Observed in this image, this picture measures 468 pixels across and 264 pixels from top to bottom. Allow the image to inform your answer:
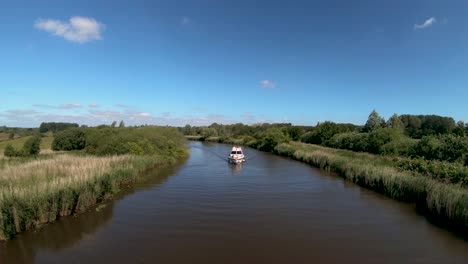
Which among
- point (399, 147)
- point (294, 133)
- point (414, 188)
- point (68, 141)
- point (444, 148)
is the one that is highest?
point (294, 133)

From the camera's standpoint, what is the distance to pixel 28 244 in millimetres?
10773

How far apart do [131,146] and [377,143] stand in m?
28.8

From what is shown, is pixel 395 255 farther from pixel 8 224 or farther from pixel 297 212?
pixel 8 224

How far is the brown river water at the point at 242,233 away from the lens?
1011 cm

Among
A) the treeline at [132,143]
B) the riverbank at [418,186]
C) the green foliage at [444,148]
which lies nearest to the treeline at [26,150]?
the treeline at [132,143]

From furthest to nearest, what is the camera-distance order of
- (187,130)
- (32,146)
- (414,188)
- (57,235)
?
1. (187,130)
2. (32,146)
3. (414,188)
4. (57,235)

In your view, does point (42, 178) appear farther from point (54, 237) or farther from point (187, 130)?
point (187, 130)

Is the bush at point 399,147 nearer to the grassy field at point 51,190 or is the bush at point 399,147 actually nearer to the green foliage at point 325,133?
the green foliage at point 325,133

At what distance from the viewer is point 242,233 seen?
12328mm

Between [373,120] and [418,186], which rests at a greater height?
[373,120]

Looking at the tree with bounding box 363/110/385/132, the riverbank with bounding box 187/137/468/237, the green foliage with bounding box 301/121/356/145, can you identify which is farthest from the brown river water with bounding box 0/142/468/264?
the tree with bounding box 363/110/385/132

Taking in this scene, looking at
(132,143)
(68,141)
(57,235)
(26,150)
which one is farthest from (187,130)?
(57,235)

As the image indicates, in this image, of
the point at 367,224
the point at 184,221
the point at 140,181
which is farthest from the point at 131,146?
the point at 367,224

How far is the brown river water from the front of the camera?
1011 centimetres
